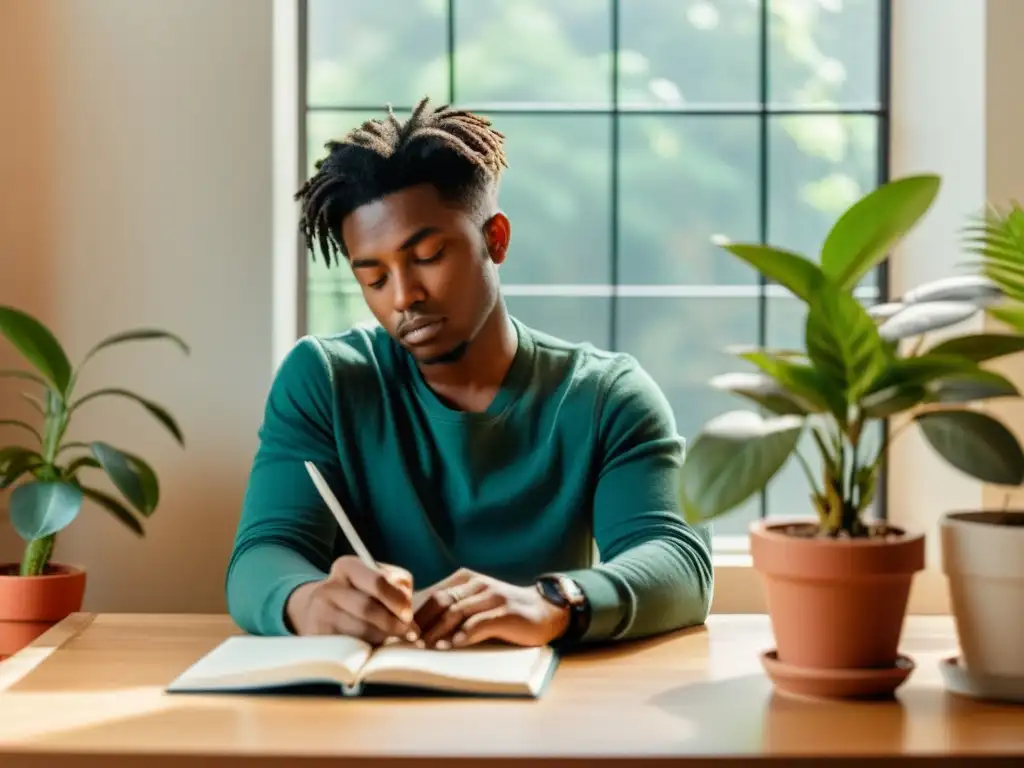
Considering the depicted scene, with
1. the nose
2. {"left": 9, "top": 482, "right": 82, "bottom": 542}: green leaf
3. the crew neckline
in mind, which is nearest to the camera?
the nose

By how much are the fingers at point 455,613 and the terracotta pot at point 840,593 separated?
0.31 metres

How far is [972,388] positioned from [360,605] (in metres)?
0.68

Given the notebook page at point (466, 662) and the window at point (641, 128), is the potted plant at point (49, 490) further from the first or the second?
the notebook page at point (466, 662)

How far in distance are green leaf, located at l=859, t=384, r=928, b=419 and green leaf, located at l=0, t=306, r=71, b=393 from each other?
1.56 metres

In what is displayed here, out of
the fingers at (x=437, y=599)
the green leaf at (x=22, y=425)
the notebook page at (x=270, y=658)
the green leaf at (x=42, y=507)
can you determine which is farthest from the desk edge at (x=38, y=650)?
the green leaf at (x=22, y=425)

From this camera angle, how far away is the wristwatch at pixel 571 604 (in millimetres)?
1470

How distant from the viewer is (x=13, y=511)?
217 cm

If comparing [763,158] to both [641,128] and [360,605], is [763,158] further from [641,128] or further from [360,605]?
[360,605]

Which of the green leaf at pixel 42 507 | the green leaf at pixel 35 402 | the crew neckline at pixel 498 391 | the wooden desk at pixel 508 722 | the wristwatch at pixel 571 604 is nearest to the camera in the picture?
the wooden desk at pixel 508 722

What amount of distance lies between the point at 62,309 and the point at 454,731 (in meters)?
1.69

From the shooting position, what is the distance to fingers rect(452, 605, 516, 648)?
140cm

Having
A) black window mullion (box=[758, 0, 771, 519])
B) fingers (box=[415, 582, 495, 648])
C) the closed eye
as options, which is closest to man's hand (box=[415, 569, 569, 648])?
fingers (box=[415, 582, 495, 648])

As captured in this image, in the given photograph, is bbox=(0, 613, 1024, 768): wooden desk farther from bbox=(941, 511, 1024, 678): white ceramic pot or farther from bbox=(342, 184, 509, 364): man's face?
bbox=(342, 184, 509, 364): man's face

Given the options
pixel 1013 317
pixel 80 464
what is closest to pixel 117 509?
pixel 80 464
